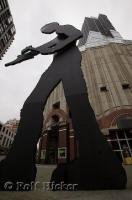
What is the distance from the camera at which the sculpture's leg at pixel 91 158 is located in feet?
7.90

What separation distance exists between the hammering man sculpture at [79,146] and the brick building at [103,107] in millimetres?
8772

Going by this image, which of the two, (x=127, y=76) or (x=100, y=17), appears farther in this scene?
(x=100, y=17)

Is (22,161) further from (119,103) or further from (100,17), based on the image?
(100,17)

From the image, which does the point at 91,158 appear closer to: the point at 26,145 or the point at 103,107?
the point at 26,145

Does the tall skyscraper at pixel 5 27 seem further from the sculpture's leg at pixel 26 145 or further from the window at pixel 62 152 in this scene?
Result: the sculpture's leg at pixel 26 145

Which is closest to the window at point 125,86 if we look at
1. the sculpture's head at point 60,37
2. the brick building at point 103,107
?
the brick building at point 103,107

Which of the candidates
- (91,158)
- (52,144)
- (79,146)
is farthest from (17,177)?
(52,144)

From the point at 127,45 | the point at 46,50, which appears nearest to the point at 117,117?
the point at 46,50

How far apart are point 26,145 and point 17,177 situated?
562 millimetres

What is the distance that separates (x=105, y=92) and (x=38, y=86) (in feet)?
51.6

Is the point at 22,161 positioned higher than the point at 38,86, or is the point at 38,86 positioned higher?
the point at 38,86

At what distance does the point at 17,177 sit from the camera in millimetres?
2531

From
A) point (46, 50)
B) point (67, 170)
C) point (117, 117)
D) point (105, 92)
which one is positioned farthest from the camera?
point (105, 92)

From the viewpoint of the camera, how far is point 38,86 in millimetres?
3672
